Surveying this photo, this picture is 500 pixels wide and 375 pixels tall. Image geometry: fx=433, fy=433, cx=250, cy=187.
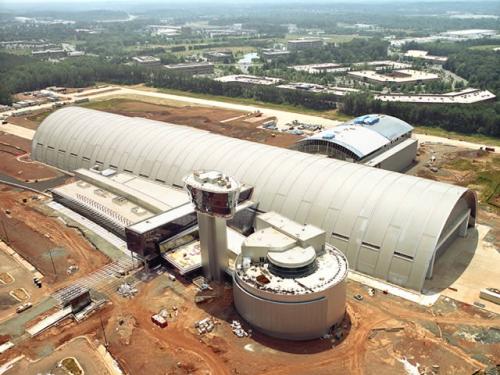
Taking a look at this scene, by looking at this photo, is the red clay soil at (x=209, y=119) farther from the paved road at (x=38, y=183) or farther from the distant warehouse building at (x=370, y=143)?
the paved road at (x=38, y=183)

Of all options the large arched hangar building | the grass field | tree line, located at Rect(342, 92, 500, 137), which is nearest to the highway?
the grass field

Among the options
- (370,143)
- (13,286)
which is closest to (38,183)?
(13,286)

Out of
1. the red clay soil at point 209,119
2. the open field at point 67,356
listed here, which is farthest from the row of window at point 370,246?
the red clay soil at point 209,119

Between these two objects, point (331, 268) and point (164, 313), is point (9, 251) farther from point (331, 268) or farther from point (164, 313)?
point (331, 268)

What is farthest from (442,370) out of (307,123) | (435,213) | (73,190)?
(307,123)

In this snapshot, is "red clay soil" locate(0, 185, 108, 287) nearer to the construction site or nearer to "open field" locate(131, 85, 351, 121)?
the construction site
